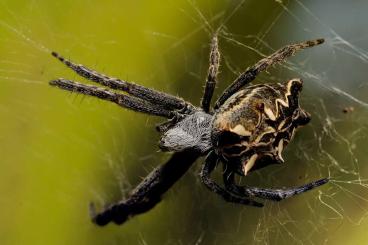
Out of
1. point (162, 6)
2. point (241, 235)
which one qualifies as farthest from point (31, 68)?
point (241, 235)

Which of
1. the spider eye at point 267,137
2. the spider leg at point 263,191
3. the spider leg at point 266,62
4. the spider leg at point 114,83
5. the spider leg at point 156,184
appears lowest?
the spider leg at point 263,191

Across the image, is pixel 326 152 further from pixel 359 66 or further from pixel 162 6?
pixel 162 6

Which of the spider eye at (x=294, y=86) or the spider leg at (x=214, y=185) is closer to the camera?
the spider eye at (x=294, y=86)

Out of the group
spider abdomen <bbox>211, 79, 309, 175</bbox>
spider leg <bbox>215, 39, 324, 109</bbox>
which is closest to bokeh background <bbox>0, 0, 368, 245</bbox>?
spider leg <bbox>215, 39, 324, 109</bbox>

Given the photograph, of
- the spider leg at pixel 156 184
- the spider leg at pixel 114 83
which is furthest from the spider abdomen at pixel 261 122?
the spider leg at pixel 156 184

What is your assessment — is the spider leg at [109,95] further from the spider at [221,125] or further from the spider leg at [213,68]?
the spider leg at [213,68]

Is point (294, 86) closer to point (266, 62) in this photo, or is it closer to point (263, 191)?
point (266, 62)

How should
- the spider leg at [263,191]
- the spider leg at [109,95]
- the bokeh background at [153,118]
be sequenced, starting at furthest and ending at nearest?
the bokeh background at [153,118] < the spider leg at [109,95] < the spider leg at [263,191]

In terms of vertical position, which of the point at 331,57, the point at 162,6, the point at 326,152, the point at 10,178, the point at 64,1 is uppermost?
the point at 64,1
